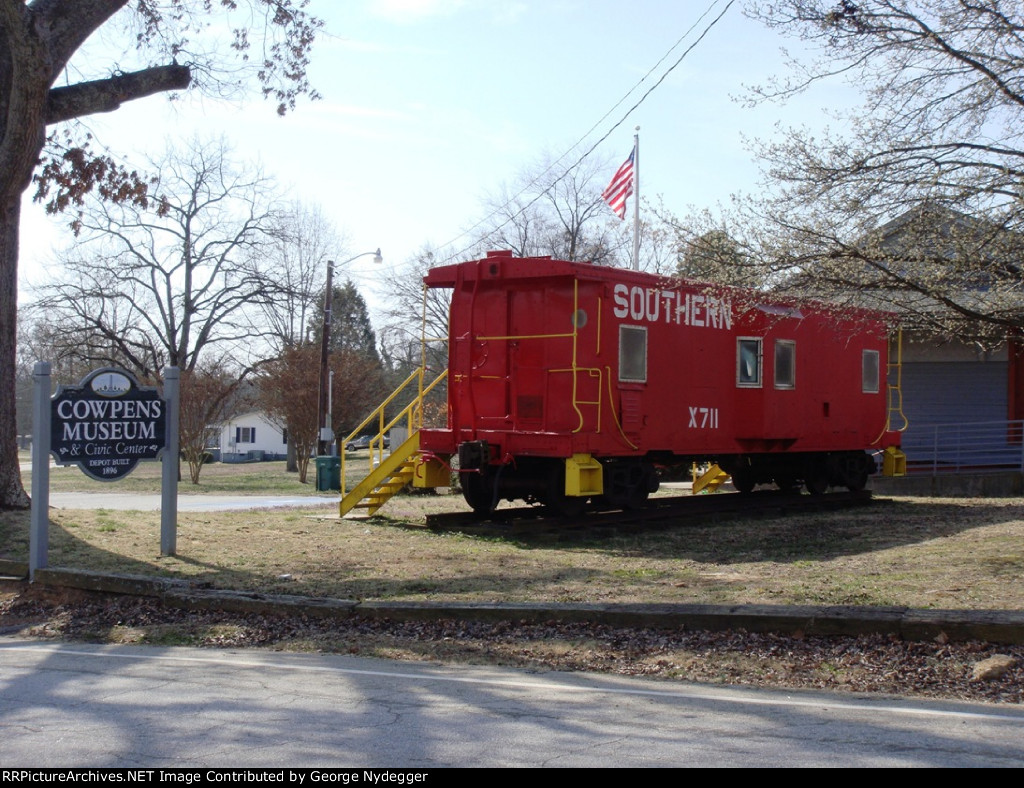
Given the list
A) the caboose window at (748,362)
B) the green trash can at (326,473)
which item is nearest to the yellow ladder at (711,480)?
the caboose window at (748,362)

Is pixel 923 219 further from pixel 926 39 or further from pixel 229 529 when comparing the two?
pixel 229 529

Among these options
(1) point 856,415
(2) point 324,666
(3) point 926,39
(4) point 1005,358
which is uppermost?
(3) point 926,39

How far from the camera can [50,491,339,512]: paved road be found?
20422 millimetres

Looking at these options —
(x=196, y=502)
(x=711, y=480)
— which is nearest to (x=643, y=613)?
(x=711, y=480)

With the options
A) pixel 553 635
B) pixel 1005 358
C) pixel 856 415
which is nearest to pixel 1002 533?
pixel 856 415

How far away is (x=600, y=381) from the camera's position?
553 inches

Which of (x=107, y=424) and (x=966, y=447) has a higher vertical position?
(x=107, y=424)

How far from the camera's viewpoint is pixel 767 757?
520 cm

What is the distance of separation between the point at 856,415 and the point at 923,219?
838 cm

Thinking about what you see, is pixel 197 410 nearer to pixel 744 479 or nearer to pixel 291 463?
pixel 291 463

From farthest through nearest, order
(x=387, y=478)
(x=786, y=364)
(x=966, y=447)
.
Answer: (x=966, y=447)
(x=786, y=364)
(x=387, y=478)
